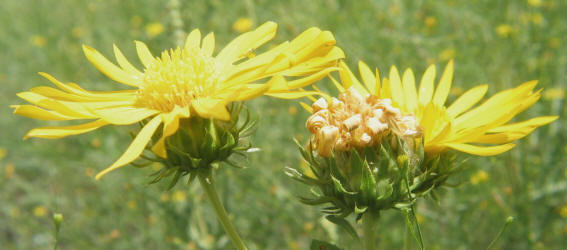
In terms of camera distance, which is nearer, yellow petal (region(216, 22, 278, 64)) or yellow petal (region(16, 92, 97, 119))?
yellow petal (region(16, 92, 97, 119))

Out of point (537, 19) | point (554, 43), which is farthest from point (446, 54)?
point (554, 43)

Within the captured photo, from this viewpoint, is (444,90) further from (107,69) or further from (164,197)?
(164,197)

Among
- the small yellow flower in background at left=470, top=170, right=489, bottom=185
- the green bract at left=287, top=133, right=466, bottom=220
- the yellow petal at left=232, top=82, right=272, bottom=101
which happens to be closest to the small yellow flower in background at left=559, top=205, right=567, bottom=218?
the small yellow flower in background at left=470, top=170, right=489, bottom=185

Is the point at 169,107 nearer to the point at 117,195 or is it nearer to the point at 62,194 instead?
the point at 117,195

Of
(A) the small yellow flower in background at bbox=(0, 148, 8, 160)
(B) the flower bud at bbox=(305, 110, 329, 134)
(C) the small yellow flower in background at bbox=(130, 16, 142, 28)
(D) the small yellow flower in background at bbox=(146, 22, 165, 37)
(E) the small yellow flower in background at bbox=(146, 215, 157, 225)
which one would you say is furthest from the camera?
(C) the small yellow flower in background at bbox=(130, 16, 142, 28)

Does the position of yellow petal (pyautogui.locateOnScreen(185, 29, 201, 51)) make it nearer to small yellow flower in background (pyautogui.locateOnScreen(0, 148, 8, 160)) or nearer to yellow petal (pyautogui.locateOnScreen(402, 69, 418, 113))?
yellow petal (pyautogui.locateOnScreen(402, 69, 418, 113))

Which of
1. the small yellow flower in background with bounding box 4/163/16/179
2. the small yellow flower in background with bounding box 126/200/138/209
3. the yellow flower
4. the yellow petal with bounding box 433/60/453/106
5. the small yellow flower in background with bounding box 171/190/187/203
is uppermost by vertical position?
the yellow petal with bounding box 433/60/453/106

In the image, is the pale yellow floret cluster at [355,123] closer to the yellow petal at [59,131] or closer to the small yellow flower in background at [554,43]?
the yellow petal at [59,131]
